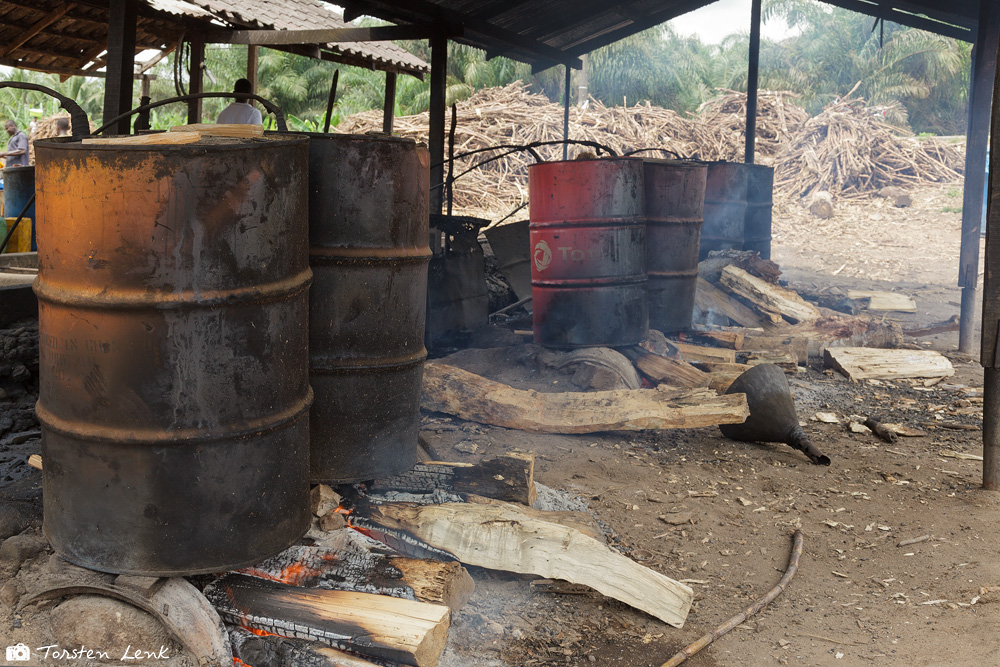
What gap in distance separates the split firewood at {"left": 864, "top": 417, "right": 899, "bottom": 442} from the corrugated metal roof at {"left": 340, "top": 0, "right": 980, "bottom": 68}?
4639 mm

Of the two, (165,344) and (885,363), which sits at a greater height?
(165,344)

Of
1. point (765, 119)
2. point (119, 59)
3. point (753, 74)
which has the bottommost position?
point (119, 59)

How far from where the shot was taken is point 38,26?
30.5 feet

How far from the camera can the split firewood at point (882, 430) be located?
4.97m

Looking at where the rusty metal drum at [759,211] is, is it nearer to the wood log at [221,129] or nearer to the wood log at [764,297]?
the wood log at [764,297]

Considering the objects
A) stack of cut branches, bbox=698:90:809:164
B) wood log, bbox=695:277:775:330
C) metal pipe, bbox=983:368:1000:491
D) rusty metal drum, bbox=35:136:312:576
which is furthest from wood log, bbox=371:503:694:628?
stack of cut branches, bbox=698:90:809:164

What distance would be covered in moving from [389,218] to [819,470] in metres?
2.92

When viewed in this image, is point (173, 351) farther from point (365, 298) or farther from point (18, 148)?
point (18, 148)

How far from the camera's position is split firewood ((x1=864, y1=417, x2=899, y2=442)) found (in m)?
4.97

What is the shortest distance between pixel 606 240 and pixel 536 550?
11.1 feet

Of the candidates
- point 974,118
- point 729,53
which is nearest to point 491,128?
point 974,118

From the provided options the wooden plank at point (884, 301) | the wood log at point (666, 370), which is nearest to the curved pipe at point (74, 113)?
the wood log at point (666, 370)

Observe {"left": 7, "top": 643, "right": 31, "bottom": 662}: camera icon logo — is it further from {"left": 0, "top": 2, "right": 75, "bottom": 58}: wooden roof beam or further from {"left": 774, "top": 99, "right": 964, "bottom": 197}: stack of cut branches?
{"left": 774, "top": 99, "right": 964, "bottom": 197}: stack of cut branches

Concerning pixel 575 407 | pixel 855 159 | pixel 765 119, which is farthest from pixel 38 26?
pixel 855 159
